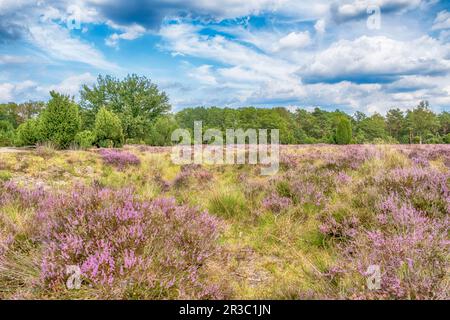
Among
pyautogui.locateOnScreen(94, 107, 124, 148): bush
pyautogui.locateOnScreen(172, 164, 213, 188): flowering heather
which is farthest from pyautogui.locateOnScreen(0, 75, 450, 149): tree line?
pyautogui.locateOnScreen(172, 164, 213, 188): flowering heather

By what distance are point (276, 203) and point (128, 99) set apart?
53.1 meters

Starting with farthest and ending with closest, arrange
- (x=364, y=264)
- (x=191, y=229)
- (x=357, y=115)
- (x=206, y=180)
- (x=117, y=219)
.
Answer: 1. (x=357, y=115)
2. (x=206, y=180)
3. (x=191, y=229)
4. (x=117, y=219)
5. (x=364, y=264)

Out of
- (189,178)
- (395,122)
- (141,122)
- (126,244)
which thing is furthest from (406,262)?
(395,122)

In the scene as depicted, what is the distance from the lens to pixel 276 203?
5031 millimetres

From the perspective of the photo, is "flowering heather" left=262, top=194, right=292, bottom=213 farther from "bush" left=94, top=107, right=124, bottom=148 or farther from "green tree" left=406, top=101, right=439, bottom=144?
"green tree" left=406, top=101, right=439, bottom=144

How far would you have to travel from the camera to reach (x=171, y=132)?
29.0m

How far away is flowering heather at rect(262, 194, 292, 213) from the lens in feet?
16.1

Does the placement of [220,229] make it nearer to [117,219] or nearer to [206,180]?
[117,219]

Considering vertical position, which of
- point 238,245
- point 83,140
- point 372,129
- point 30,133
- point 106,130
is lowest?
point 238,245

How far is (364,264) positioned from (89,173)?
10.6 meters

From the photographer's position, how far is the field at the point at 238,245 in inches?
89.3

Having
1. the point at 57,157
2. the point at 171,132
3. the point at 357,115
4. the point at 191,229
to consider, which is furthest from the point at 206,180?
the point at 357,115

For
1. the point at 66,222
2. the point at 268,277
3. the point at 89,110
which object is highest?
the point at 89,110

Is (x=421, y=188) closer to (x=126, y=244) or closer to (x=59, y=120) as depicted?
(x=126, y=244)
